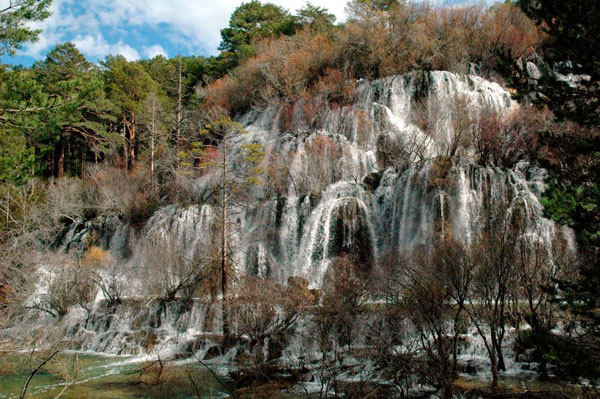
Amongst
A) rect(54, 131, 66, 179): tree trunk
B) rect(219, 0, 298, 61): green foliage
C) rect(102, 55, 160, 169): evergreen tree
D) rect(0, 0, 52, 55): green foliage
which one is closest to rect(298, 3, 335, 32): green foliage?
rect(219, 0, 298, 61): green foliage

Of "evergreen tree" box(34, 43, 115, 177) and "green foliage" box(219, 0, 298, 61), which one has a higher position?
"green foliage" box(219, 0, 298, 61)

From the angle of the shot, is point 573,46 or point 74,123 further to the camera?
point 74,123

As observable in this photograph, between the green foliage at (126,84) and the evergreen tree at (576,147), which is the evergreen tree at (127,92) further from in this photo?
the evergreen tree at (576,147)

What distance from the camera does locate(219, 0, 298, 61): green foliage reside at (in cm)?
5472

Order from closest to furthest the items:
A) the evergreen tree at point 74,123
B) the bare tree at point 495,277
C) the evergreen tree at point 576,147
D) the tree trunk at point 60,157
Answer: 1. the evergreen tree at point 576,147
2. the bare tree at point 495,277
3. the evergreen tree at point 74,123
4. the tree trunk at point 60,157

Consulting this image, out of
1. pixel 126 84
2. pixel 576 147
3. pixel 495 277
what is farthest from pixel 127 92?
pixel 576 147

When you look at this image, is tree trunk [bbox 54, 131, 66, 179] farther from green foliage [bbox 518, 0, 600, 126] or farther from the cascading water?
green foliage [bbox 518, 0, 600, 126]

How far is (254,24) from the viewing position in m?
57.5

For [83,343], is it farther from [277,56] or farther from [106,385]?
[277,56]

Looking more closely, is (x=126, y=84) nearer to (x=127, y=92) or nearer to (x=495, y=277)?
(x=127, y=92)

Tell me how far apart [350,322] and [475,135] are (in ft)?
56.6

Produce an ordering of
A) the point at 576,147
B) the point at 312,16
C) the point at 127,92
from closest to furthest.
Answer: the point at 576,147
the point at 127,92
the point at 312,16

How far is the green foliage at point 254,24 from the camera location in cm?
5472

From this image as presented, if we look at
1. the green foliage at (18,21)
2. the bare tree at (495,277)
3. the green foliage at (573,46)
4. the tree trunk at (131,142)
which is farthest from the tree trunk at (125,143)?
the green foliage at (573,46)
